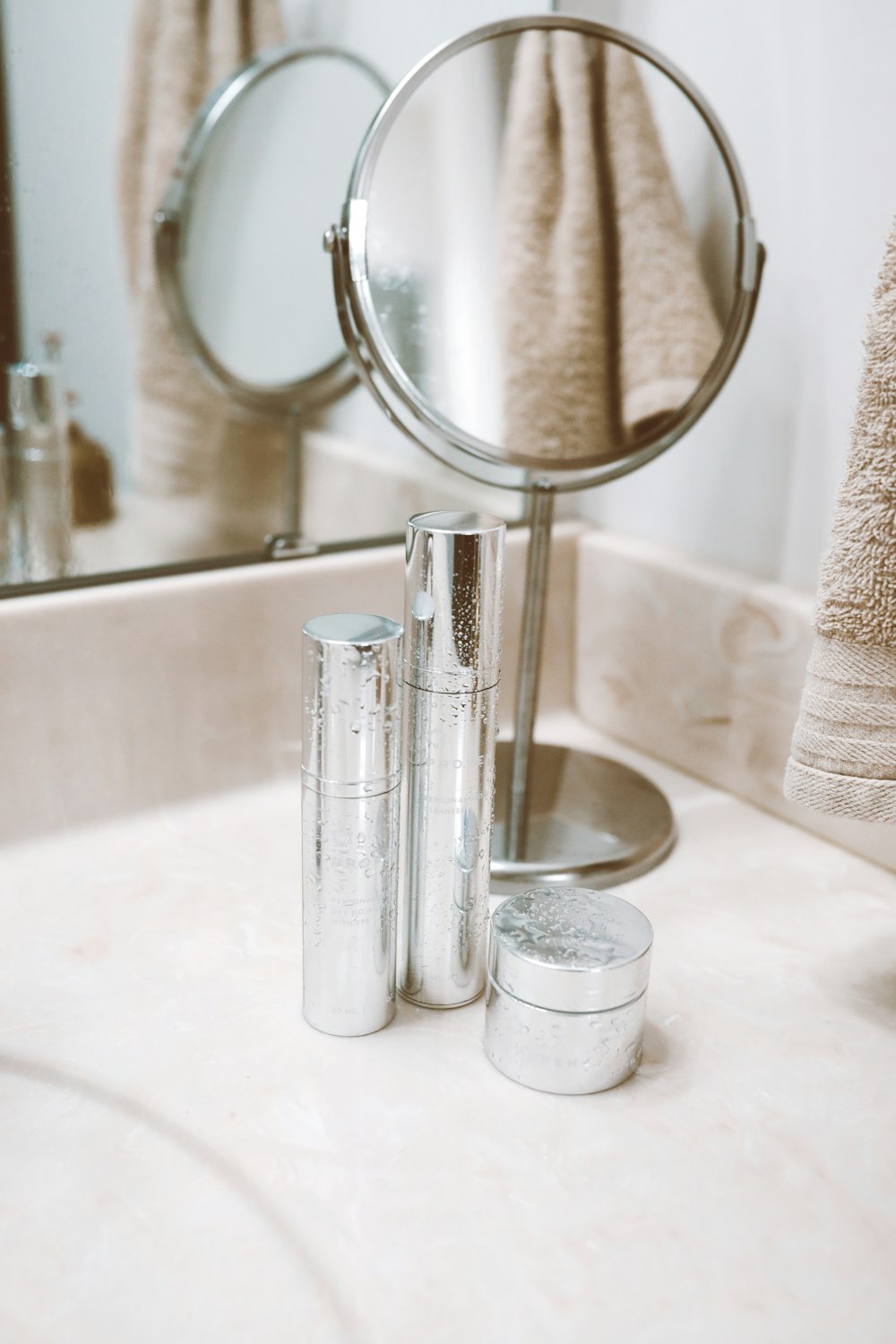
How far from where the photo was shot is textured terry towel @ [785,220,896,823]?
0.40 meters

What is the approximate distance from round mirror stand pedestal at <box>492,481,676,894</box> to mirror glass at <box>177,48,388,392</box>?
0.76 ft

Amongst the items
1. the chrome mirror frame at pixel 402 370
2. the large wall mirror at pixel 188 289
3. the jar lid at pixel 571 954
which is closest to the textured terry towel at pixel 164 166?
the large wall mirror at pixel 188 289

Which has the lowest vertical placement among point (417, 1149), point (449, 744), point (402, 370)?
point (417, 1149)

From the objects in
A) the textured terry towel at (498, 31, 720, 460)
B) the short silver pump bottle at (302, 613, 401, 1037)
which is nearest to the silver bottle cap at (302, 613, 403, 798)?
the short silver pump bottle at (302, 613, 401, 1037)

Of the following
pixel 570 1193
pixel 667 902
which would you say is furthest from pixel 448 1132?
pixel 667 902

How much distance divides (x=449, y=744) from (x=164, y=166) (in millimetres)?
428

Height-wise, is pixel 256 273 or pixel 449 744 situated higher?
pixel 256 273

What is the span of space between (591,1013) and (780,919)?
0.17m

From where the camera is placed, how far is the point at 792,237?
1.90ft

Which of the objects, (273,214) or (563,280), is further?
(273,214)

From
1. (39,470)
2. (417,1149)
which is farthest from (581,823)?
(39,470)

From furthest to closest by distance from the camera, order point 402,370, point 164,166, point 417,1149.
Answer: point 164,166
point 402,370
point 417,1149

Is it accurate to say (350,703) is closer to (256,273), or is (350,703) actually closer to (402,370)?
(402,370)

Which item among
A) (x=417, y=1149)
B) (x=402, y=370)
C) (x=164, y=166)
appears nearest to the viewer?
(x=417, y=1149)
